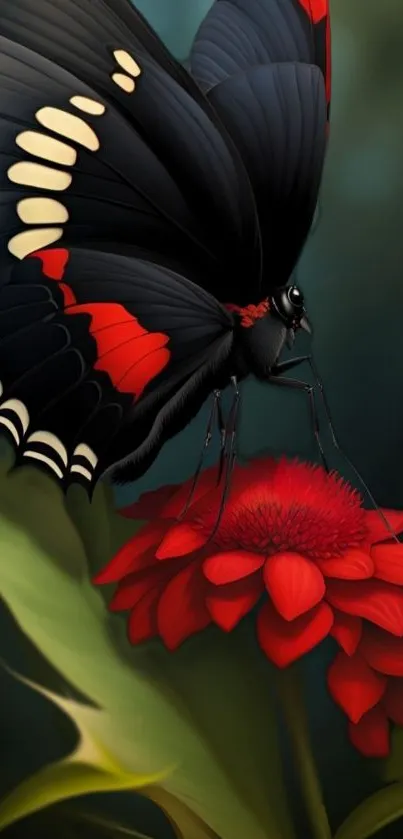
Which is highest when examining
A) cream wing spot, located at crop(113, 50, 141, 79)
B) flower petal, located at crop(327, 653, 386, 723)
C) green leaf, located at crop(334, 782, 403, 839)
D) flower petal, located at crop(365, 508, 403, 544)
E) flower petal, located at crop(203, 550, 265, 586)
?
cream wing spot, located at crop(113, 50, 141, 79)

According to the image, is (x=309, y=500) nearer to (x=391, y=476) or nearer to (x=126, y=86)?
(x=391, y=476)

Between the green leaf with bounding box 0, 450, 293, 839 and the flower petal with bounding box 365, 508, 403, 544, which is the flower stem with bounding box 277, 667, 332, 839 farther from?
the flower petal with bounding box 365, 508, 403, 544

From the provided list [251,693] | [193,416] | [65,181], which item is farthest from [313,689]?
[65,181]

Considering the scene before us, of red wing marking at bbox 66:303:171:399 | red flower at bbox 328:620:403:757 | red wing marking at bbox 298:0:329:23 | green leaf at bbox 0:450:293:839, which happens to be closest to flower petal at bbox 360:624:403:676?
red flower at bbox 328:620:403:757

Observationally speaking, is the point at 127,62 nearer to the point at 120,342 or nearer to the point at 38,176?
the point at 38,176

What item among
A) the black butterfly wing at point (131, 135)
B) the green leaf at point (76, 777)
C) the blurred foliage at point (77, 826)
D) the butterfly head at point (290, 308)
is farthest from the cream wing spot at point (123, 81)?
the blurred foliage at point (77, 826)

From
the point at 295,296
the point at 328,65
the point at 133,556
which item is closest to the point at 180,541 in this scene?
the point at 133,556
